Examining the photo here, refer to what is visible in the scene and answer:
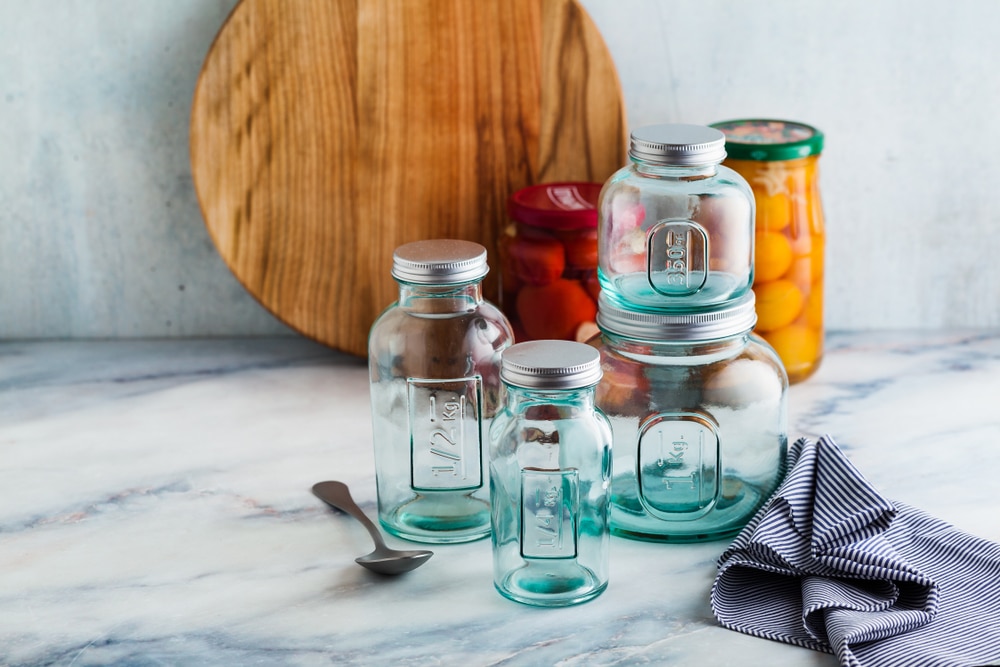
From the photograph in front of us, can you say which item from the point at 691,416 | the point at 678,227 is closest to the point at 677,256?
the point at 678,227

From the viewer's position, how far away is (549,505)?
0.95 metres

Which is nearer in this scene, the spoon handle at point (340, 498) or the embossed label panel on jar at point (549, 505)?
the embossed label panel on jar at point (549, 505)

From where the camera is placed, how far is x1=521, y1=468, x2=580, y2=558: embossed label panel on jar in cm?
95

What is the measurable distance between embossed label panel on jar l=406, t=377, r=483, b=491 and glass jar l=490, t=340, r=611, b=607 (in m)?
0.11

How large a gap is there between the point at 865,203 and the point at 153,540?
3.17 ft

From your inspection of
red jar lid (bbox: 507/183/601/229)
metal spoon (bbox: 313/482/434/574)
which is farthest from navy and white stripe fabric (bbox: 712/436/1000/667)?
red jar lid (bbox: 507/183/601/229)

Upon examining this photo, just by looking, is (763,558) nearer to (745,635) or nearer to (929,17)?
(745,635)

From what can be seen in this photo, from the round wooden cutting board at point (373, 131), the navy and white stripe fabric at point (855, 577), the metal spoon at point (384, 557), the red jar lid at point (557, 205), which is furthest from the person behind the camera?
the round wooden cutting board at point (373, 131)

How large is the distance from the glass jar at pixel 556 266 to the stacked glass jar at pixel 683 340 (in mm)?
233

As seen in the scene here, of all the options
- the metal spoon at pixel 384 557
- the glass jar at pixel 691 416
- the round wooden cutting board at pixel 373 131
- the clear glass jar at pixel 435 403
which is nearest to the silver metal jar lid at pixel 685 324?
the glass jar at pixel 691 416

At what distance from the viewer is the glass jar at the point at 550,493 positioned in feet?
3.08

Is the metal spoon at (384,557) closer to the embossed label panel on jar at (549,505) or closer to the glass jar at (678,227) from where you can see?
the embossed label panel on jar at (549,505)

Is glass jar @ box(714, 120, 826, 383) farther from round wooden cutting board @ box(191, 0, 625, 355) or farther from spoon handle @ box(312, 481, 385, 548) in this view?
spoon handle @ box(312, 481, 385, 548)

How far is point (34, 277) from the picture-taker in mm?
1539
